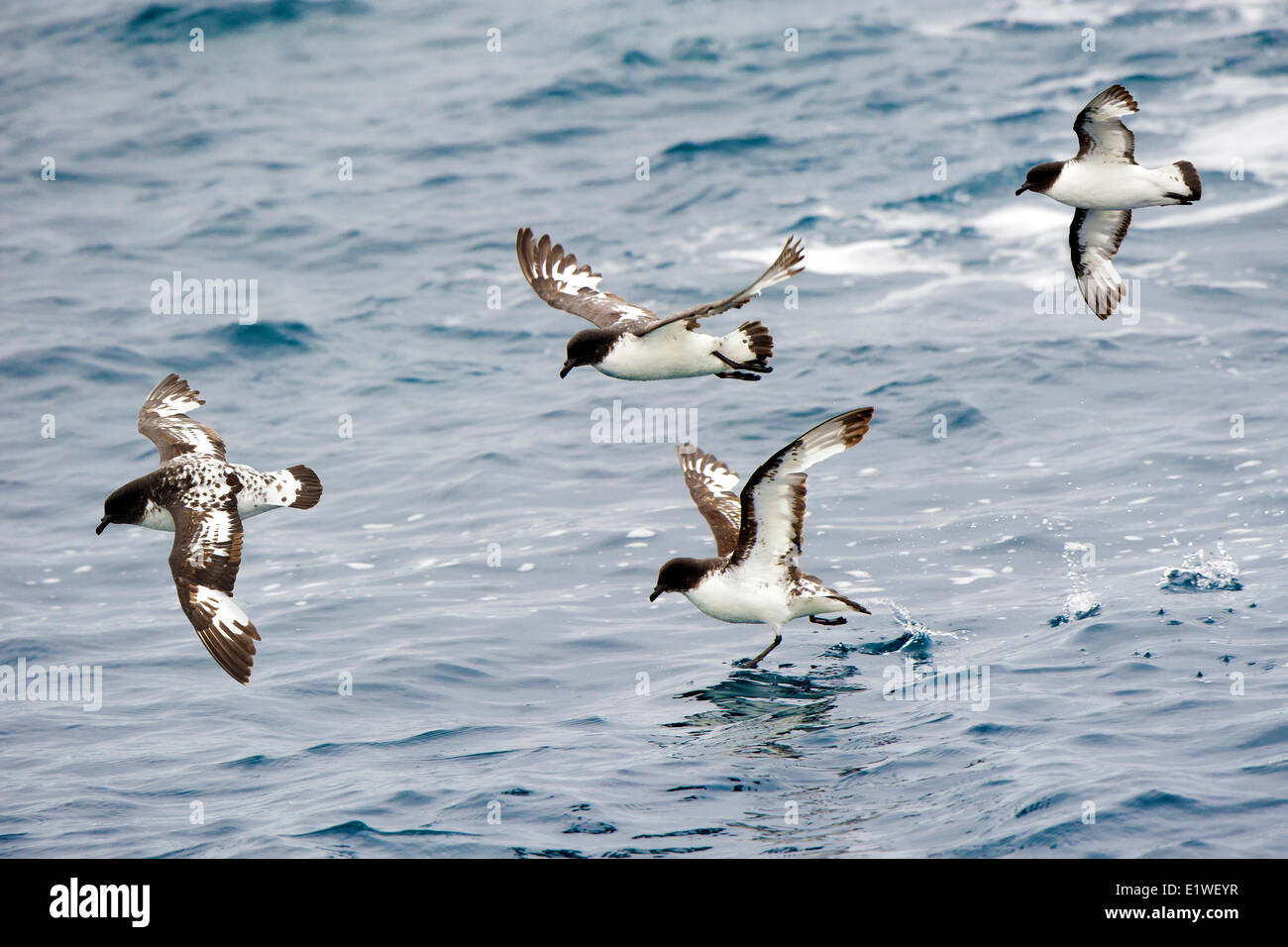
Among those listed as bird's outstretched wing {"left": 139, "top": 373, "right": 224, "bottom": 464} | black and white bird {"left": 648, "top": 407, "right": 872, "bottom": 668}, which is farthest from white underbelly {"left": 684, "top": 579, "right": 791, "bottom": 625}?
bird's outstretched wing {"left": 139, "top": 373, "right": 224, "bottom": 464}

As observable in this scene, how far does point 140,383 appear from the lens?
1917 cm

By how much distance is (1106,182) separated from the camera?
11430 mm

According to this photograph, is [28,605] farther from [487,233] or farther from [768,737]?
[487,233]

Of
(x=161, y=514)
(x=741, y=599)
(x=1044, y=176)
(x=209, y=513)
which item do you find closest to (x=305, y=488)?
(x=209, y=513)

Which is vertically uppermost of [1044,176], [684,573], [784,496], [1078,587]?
[1044,176]

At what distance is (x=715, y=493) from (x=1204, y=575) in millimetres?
4241

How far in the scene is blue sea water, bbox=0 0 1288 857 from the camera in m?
9.87

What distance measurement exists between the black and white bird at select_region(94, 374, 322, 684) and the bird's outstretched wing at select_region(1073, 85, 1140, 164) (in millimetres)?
6400

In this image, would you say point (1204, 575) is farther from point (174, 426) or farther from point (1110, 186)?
point (174, 426)

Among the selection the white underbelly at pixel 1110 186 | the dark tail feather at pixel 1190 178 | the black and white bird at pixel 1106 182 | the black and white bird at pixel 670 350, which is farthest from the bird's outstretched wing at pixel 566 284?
the dark tail feather at pixel 1190 178

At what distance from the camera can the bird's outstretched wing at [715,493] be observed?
11664 mm

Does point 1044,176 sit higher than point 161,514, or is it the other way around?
point 1044,176

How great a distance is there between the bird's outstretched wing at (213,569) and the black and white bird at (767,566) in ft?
9.50
